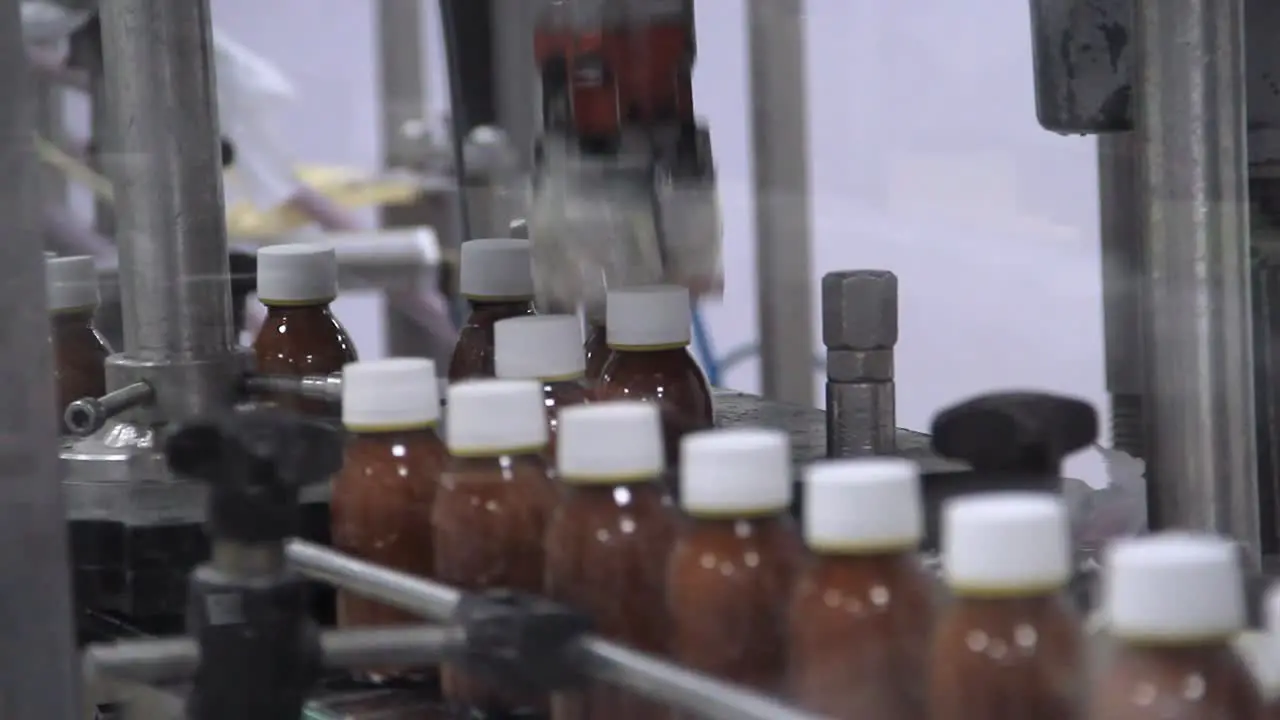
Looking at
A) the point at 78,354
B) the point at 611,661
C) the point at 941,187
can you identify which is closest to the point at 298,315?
the point at 78,354

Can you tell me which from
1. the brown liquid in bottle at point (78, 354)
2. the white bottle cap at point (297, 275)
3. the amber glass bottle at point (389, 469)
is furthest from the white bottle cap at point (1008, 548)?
the brown liquid in bottle at point (78, 354)

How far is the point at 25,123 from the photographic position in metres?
0.49

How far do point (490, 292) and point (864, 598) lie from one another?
38 centimetres

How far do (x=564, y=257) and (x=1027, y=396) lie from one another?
0.25 meters

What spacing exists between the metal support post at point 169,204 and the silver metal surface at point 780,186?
94cm

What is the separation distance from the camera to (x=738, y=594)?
47 cm

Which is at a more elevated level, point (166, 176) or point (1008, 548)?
point (166, 176)

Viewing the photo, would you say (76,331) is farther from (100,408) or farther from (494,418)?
(494,418)

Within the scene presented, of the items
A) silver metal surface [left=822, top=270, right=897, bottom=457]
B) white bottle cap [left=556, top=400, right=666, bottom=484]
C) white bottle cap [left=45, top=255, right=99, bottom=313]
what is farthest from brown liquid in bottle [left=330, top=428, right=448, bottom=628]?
white bottle cap [left=45, top=255, right=99, bottom=313]

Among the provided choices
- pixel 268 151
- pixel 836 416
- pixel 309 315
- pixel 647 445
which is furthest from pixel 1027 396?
pixel 268 151

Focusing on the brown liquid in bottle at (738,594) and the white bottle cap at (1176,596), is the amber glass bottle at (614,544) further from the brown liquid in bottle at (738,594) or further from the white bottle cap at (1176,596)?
the white bottle cap at (1176,596)

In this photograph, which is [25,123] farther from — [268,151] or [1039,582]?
[268,151]

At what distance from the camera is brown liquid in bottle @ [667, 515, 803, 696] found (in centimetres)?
47

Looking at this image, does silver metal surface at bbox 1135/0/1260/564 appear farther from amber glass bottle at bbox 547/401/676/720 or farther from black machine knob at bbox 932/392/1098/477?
amber glass bottle at bbox 547/401/676/720
